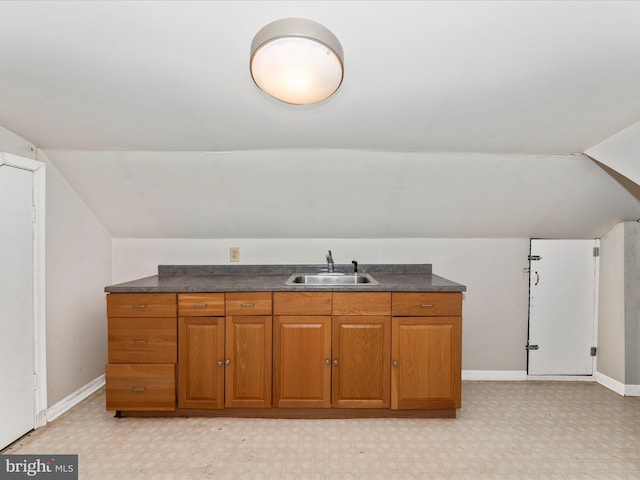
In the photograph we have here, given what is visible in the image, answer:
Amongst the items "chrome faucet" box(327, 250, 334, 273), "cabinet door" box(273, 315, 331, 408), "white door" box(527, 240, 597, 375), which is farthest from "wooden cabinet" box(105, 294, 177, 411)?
"white door" box(527, 240, 597, 375)

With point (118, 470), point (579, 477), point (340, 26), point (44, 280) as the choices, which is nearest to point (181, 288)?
point (44, 280)

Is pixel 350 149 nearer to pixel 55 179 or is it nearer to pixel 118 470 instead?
pixel 55 179

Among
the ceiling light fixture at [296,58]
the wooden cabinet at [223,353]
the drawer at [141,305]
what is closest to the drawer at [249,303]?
the wooden cabinet at [223,353]

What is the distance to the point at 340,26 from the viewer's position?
4.13 ft

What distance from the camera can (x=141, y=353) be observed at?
2254 millimetres

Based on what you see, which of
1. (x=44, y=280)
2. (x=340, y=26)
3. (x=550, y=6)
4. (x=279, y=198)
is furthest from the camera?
(x=279, y=198)

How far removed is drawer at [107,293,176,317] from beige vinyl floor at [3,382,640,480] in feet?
2.26

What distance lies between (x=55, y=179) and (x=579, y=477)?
3.48m

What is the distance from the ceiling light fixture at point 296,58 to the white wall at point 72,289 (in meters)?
1.95

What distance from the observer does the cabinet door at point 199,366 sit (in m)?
2.27

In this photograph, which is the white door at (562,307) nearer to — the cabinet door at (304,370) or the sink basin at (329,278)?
the sink basin at (329,278)

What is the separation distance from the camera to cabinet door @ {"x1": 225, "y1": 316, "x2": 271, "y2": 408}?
89.7 inches

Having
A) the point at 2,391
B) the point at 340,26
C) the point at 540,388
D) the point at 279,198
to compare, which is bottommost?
the point at 540,388

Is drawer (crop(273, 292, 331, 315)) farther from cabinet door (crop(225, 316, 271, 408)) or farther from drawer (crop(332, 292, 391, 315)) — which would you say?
cabinet door (crop(225, 316, 271, 408))
